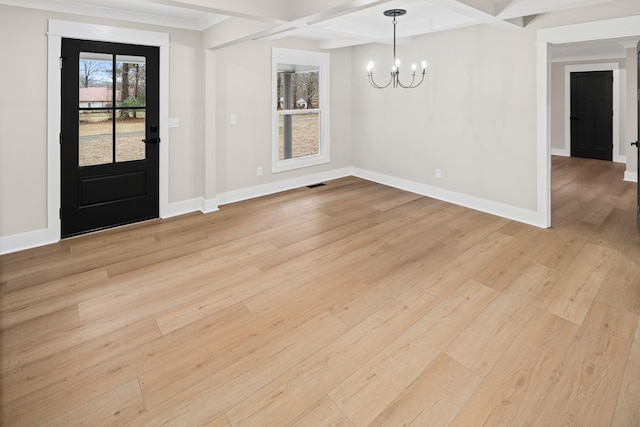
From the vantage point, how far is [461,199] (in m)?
5.20

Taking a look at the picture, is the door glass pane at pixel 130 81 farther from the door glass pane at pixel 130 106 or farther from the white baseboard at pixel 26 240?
the white baseboard at pixel 26 240

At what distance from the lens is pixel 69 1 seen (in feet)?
11.9

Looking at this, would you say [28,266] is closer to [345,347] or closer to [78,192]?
[78,192]

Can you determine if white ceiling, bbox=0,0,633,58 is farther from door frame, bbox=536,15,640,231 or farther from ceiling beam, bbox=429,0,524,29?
door frame, bbox=536,15,640,231

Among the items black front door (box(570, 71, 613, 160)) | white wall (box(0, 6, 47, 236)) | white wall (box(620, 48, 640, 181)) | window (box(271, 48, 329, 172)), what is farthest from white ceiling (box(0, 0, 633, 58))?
black front door (box(570, 71, 613, 160))

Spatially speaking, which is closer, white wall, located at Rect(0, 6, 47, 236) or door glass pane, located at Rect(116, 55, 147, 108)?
white wall, located at Rect(0, 6, 47, 236)

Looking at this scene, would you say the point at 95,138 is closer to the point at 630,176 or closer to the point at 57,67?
the point at 57,67

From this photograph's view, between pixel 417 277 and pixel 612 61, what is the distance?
8.21m

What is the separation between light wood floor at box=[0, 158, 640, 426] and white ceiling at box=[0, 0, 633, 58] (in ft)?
6.77

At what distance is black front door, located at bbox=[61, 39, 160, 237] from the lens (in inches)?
154

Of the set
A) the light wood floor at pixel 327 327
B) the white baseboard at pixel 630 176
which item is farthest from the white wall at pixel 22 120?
the white baseboard at pixel 630 176

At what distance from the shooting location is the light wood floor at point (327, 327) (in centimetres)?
180

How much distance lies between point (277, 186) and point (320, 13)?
3.21 m

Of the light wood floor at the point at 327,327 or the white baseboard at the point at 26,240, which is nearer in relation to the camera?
the light wood floor at the point at 327,327
